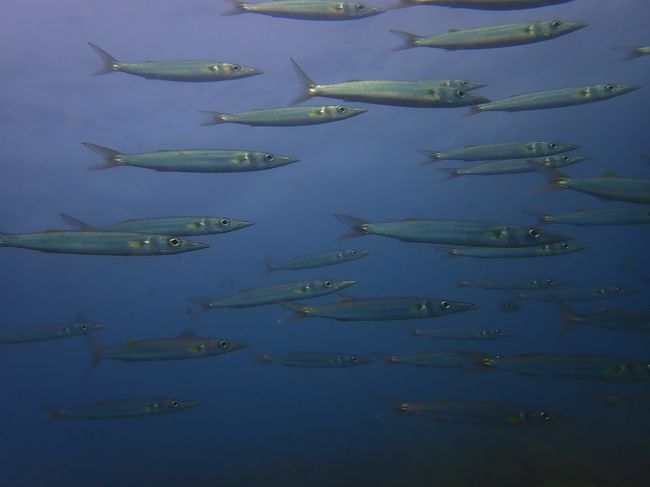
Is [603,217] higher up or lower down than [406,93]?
lower down

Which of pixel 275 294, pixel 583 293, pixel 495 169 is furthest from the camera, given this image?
pixel 583 293

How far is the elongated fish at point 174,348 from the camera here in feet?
23.9

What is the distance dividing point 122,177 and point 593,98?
2333cm

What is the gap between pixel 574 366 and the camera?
6.38m

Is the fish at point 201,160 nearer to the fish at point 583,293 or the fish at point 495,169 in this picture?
the fish at point 495,169

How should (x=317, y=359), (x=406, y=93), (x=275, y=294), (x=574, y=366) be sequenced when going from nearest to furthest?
(x=406, y=93), (x=574, y=366), (x=275, y=294), (x=317, y=359)

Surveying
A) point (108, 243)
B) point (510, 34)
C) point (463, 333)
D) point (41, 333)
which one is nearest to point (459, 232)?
point (510, 34)

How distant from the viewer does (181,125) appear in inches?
799

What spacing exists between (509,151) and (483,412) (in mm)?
3878

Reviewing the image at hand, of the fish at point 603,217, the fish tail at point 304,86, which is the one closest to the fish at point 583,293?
the fish at point 603,217

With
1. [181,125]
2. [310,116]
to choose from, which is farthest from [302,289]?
[181,125]

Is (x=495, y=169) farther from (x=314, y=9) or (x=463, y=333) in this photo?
(x=314, y=9)

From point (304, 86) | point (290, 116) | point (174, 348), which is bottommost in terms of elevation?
point (174, 348)

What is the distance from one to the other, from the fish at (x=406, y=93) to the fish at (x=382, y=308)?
7.82 feet
